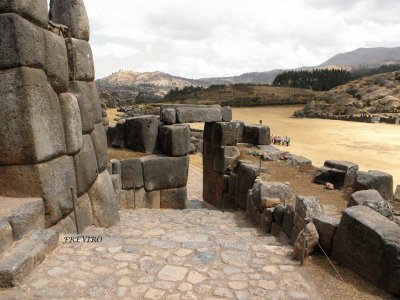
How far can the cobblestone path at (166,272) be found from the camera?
3.38 m

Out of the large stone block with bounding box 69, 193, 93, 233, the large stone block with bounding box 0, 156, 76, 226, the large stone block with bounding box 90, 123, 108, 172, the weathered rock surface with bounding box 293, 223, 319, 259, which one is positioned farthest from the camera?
the large stone block with bounding box 90, 123, 108, 172

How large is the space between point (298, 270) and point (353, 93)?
132 ft

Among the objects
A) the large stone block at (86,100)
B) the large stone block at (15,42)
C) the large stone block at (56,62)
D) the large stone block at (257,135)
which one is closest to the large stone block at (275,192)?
the large stone block at (86,100)

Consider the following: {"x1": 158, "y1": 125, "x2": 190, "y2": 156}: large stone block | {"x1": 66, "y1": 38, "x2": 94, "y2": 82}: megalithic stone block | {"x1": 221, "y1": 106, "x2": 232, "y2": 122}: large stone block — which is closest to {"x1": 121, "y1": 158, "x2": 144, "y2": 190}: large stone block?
{"x1": 158, "y1": 125, "x2": 190, "y2": 156}: large stone block

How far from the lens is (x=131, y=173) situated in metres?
9.66

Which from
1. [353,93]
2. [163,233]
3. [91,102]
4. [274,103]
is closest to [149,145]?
[91,102]

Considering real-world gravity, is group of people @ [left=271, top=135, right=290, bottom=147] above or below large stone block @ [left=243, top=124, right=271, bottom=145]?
below

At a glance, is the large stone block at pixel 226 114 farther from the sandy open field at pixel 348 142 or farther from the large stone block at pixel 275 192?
the sandy open field at pixel 348 142

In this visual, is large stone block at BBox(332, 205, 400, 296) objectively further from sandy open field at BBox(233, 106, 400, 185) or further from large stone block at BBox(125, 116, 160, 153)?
sandy open field at BBox(233, 106, 400, 185)

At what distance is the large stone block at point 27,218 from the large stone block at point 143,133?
6.10 meters

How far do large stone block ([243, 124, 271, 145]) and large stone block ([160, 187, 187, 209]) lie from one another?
13.8ft

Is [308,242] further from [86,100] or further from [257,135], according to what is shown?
[257,135]

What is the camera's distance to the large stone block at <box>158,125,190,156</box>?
10094 millimetres

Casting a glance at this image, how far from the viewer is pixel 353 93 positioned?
3941 centimetres
